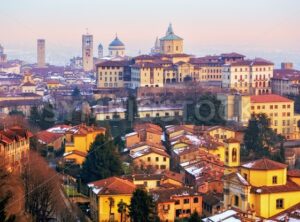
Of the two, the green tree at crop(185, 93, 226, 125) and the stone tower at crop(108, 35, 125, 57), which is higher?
the stone tower at crop(108, 35, 125, 57)

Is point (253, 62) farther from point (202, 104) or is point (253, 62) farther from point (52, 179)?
point (52, 179)

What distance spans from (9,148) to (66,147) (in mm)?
3572

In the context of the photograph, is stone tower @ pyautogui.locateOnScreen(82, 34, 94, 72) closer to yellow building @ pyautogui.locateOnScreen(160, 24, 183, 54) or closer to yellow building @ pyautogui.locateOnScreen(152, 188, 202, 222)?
yellow building @ pyautogui.locateOnScreen(160, 24, 183, 54)

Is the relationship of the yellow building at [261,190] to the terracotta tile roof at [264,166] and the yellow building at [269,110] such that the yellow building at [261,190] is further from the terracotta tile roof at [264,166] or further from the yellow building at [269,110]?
the yellow building at [269,110]

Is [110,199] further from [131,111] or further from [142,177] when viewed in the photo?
[131,111]

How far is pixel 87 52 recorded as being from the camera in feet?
205

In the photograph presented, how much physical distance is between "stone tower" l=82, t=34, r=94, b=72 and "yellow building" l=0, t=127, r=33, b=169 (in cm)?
4600

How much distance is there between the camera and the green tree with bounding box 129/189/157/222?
448 inches

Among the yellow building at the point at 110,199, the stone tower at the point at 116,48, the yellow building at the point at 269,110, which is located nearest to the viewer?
the yellow building at the point at 110,199

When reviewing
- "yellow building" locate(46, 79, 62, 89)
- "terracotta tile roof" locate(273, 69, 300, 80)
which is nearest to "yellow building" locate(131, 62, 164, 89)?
"terracotta tile roof" locate(273, 69, 300, 80)

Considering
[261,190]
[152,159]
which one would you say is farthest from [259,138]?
[261,190]

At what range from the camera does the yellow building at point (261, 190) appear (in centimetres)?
1151

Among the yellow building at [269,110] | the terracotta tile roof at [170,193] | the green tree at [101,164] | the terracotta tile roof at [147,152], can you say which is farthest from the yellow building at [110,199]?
the yellow building at [269,110]

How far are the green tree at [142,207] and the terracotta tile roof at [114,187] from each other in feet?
4.39
